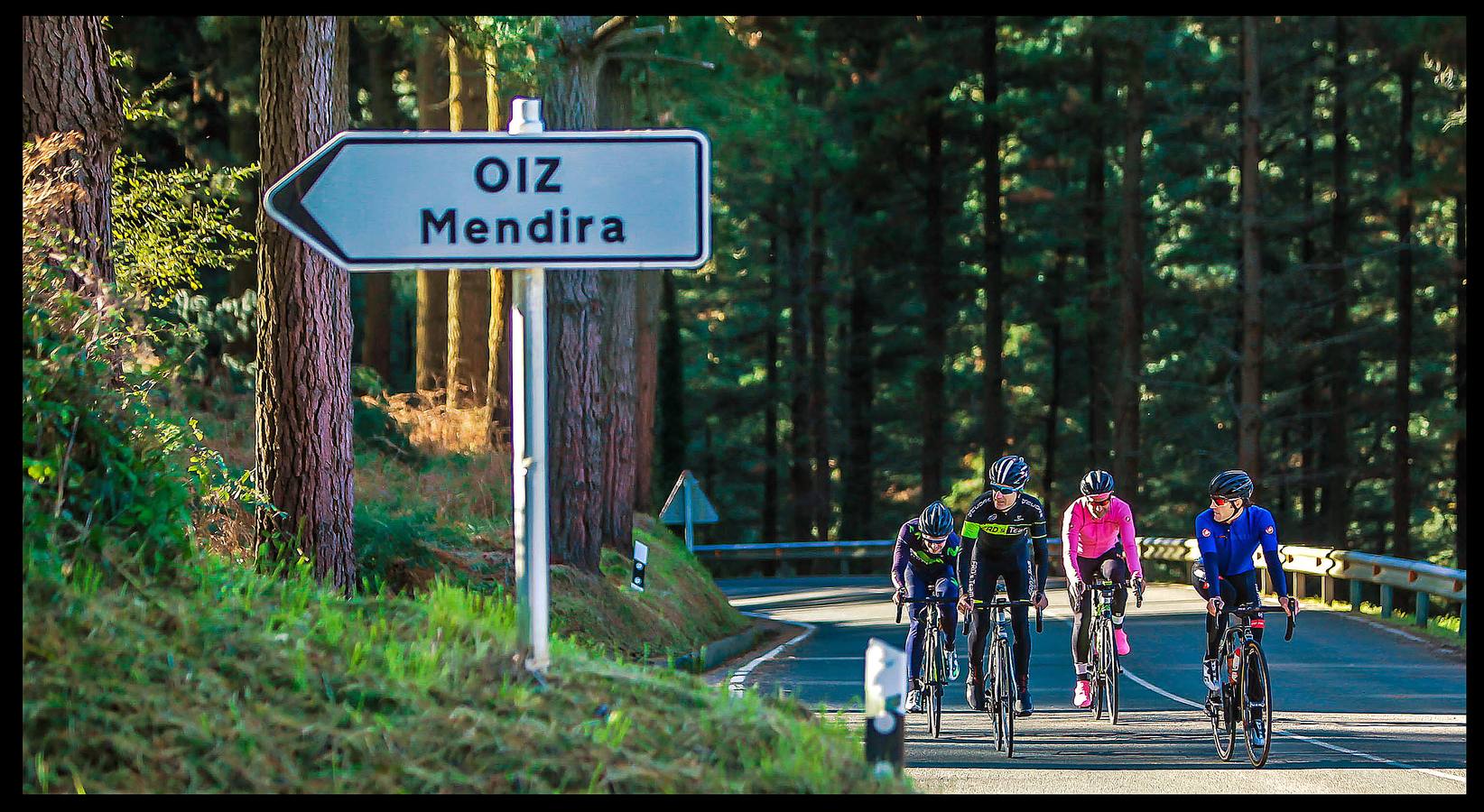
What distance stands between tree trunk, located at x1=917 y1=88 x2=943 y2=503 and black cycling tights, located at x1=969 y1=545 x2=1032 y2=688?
33.1m

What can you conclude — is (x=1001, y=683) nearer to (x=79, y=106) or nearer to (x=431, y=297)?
(x=79, y=106)

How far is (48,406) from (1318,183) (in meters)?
44.6

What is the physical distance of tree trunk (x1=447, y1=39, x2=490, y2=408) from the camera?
25.1 m

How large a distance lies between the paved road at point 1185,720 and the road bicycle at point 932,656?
19 centimetres

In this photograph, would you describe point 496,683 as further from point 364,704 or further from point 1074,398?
point 1074,398

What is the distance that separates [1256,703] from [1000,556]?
2314 millimetres

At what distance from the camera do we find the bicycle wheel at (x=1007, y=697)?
443 inches

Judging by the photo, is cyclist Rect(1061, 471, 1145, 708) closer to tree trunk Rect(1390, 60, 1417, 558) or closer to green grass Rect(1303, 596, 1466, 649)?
green grass Rect(1303, 596, 1466, 649)

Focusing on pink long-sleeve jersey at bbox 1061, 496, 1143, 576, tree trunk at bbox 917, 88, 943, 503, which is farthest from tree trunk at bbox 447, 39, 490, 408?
tree trunk at bbox 917, 88, 943, 503

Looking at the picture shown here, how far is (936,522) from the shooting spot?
1270 cm

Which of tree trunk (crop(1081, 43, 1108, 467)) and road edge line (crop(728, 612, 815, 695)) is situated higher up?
tree trunk (crop(1081, 43, 1108, 467))

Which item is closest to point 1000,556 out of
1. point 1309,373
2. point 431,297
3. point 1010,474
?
point 1010,474

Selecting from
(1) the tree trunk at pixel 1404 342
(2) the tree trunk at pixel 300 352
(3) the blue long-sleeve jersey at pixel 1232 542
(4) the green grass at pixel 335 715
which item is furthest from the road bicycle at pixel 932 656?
(1) the tree trunk at pixel 1404 342

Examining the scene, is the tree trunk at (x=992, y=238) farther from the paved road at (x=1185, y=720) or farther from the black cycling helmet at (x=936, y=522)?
the black cycling helmet at (x=936, y=522)
